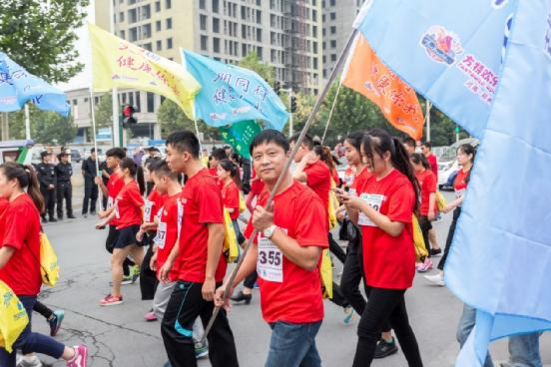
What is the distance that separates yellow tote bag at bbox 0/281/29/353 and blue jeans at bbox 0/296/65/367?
18 centimetres

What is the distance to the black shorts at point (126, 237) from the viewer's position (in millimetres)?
6591

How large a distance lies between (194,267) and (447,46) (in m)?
2.11

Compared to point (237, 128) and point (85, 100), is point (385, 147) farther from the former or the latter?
point (85, 100)

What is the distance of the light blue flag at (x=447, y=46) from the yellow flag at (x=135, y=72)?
4673mm

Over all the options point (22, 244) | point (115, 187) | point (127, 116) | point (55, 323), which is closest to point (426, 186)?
point (115, 187)

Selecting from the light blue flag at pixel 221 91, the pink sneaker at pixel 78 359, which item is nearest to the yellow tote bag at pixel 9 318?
the pink sneaker at pixel 78 359

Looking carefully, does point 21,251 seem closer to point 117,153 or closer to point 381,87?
point 117,153

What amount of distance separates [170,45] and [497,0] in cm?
7250

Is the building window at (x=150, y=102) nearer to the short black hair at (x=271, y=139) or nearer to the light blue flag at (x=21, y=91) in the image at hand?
the light blue flag at (x=21, y=91)

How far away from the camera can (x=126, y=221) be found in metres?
6.69

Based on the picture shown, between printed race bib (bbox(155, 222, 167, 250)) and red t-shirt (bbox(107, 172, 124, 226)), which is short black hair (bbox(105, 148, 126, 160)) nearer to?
red t-shirt (bbox(107, 172, 124, 226))

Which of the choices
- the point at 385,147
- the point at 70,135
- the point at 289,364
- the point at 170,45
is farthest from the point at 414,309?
the point at 70,135

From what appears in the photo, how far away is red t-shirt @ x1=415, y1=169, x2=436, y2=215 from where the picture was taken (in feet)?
26.3

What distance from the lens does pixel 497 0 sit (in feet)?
9.42
